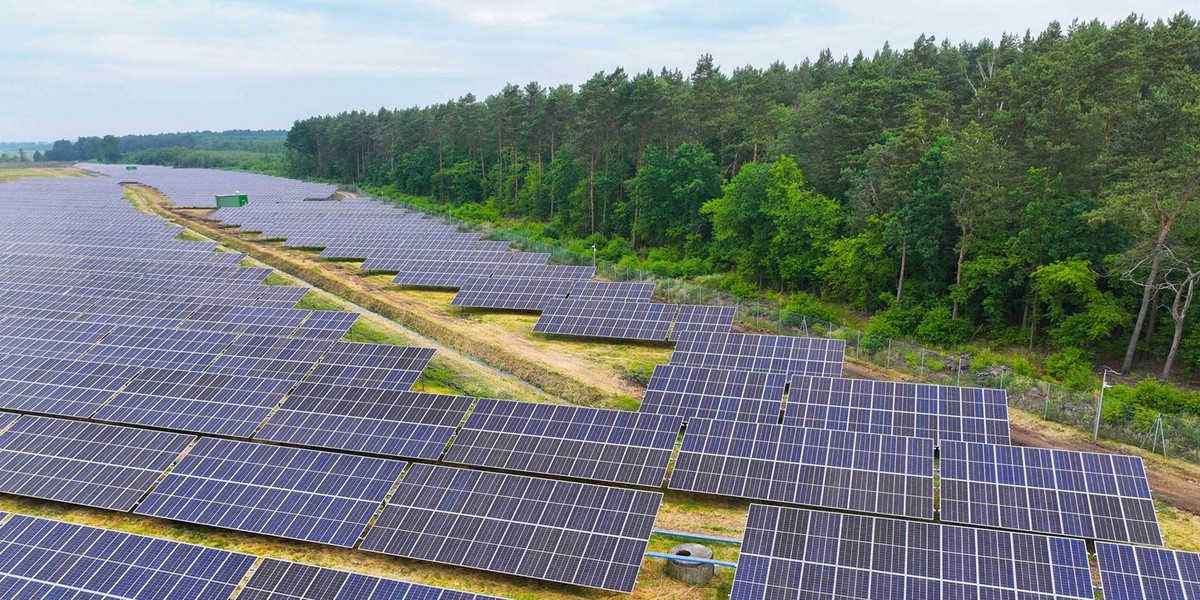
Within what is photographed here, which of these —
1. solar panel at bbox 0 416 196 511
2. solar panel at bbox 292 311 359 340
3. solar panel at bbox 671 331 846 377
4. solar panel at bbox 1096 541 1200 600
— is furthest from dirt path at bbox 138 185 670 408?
solar panel at bbox 1096 541 1200 600

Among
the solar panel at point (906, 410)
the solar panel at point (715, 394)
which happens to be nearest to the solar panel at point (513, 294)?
the solar panel at point (715, 394)

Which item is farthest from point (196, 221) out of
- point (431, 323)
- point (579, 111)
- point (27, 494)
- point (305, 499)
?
point (305, 499)

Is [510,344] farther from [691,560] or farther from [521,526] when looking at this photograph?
[691,560]

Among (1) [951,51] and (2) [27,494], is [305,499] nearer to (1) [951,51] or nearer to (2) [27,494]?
(2) [27,494]

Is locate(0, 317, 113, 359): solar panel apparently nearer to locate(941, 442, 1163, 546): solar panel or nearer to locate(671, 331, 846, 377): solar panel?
locate(671, 331, 846, 377): solar panel

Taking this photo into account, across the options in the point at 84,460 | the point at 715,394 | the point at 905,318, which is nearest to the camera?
the point at 84,460

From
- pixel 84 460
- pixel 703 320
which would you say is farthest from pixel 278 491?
pixel 703 320

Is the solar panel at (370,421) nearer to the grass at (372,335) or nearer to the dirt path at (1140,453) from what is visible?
the grass at (372,335)
